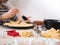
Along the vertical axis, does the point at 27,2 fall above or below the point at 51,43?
above

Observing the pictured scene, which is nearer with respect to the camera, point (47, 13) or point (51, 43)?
point (51, 43)

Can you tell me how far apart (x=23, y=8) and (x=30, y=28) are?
1102mm

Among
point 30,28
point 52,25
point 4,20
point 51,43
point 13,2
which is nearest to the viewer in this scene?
Result: point 51,43

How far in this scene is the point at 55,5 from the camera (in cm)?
227

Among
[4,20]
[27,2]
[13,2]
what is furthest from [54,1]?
[4,20]

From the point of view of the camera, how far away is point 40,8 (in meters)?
2.30

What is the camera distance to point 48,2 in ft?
7.50

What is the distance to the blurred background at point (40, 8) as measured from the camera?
2275 millimetres

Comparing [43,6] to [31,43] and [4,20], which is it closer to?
[4,20]

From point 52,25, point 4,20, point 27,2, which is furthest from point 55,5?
point 52,25

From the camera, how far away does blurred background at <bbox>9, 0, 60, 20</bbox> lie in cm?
228

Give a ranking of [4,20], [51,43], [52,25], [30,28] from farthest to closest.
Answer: [4,20] < [30,28] < [52,25] < [51,43]

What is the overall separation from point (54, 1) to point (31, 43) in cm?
149

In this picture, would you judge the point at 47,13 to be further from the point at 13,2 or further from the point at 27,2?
the point at 13,2
